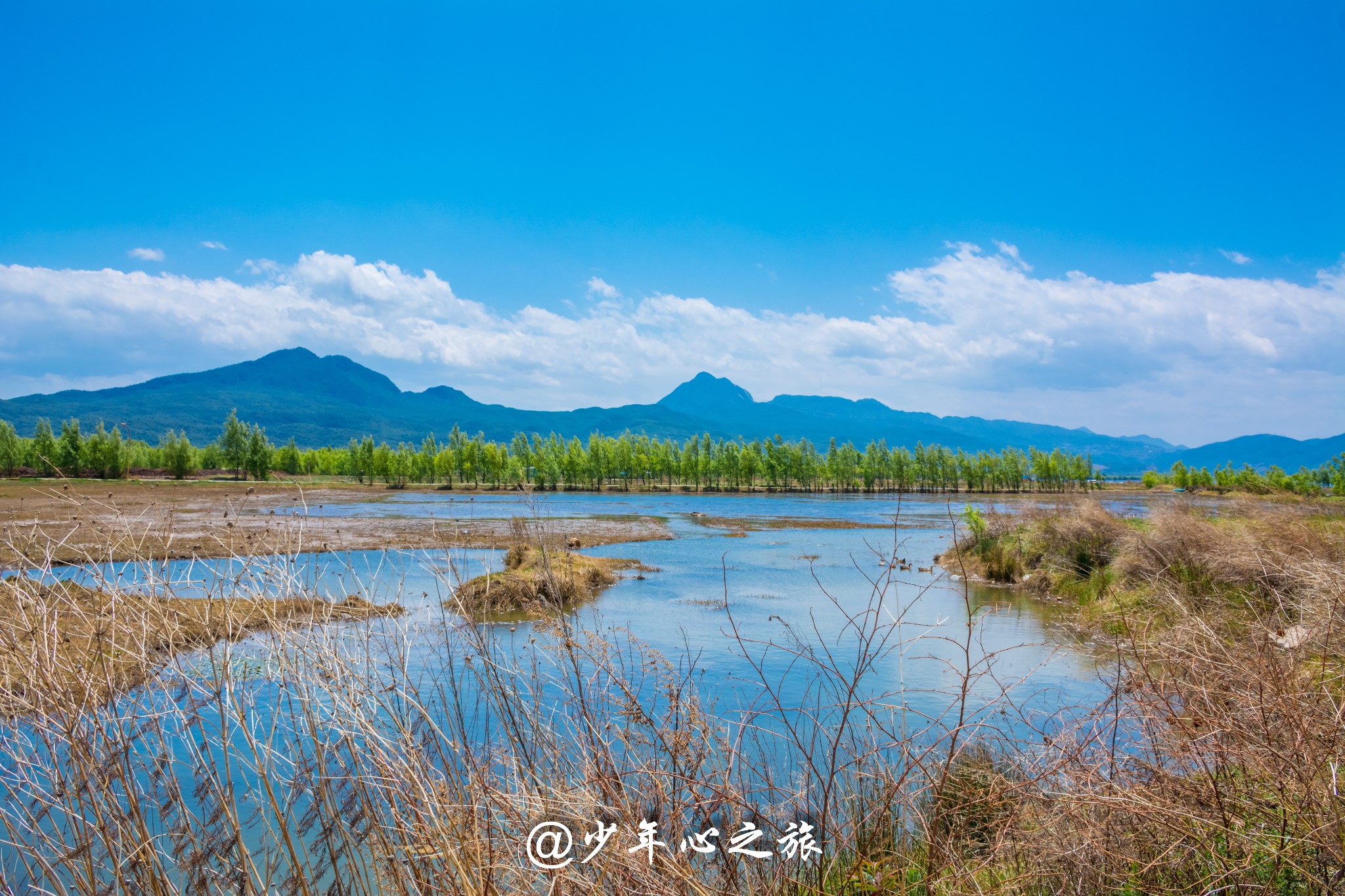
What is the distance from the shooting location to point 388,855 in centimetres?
307

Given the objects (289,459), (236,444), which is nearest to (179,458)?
(236,444)

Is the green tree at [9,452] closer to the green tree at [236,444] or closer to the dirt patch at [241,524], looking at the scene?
the dirt patch at [241,524]

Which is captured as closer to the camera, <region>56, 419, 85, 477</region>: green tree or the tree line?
→ <region>56, 419, 85, 477</region>: green tree

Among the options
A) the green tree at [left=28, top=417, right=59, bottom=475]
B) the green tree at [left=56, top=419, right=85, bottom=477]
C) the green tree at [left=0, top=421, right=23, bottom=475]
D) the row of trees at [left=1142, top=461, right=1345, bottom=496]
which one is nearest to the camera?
the row of trees at [left=1142, top=461, right=1345, bottom=496]

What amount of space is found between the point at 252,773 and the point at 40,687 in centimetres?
524

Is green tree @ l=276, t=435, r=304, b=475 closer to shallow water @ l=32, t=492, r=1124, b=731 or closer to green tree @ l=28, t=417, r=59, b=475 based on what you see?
green tree @ l=28, t=417, r=59, b=475

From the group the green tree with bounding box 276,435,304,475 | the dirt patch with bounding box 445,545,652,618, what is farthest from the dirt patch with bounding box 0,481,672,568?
the green tree with bounding box 276,435,304,475

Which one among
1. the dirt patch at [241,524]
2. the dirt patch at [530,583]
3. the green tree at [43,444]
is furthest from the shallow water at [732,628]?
the green tree at [43,444]

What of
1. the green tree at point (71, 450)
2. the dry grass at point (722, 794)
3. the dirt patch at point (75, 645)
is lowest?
the dry grass at point (722, 794)

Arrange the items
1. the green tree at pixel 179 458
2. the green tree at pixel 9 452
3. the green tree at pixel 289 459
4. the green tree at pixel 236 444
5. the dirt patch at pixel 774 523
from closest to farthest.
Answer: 1. the dirt patch at pixel 774 523
2. the green tree at pixel 9 452
3. the green tree at pixel 179 458
4. the green tree at pixel 236 444
5. the green tree at pixel 289 459

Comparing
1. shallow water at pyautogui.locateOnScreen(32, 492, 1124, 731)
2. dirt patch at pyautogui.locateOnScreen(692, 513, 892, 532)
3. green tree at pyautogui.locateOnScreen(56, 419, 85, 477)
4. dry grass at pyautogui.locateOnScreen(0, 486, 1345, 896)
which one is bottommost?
dirt patch at pyautogui.locateOnScreen(692, 513, 892, 532)

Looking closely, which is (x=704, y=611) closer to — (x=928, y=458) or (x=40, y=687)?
(x=40, y=687)

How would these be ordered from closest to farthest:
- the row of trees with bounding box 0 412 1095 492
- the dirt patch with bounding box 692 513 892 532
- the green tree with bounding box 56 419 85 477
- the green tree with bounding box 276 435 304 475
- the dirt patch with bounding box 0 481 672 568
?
1. the dirt patch with bounding box 0 481 672 568
2. the dirt patch with bounding box 692 513 892 532
3. the green tree with bounding box 56 419 85 477
4. the row of trees with bounding box 0 412 1095 492
5. the green tree with bounding box 276 435 304 475

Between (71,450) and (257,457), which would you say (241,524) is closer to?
(71,450)
